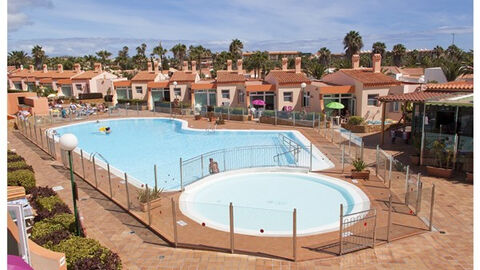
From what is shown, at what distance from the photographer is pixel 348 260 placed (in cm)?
867

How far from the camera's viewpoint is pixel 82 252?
774 centimetres

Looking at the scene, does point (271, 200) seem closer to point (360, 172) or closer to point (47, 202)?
point (360, 172)

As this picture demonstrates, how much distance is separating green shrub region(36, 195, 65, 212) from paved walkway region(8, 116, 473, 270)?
1014mm

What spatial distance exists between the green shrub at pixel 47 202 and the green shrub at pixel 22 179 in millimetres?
1793

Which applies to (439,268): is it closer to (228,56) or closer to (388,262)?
(388,262)

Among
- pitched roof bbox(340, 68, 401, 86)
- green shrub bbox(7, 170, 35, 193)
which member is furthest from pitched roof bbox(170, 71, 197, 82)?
green shrub bbox(7, 170, 35, 193)

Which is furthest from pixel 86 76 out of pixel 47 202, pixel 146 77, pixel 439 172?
pixel 439 172

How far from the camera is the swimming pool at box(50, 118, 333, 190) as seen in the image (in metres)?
19.4

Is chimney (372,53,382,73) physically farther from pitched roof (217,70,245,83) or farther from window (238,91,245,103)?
window (238,91,245,103)

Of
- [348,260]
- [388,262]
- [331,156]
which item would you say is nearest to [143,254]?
[348,260]

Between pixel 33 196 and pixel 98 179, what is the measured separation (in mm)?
3052

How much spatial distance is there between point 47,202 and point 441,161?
50.6 feet

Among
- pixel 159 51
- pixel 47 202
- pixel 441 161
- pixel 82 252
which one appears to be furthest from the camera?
pixel 159 51
